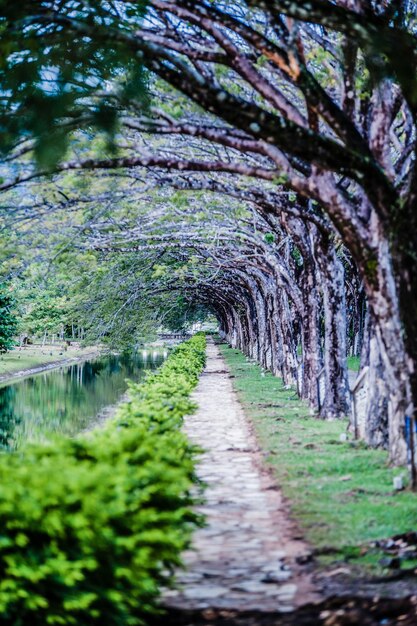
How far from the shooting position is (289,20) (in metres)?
8.29

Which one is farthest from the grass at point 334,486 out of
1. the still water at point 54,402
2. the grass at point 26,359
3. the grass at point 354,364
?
the grass at point 26,359

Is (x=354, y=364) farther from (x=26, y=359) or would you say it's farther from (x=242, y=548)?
(x=242, y=548)

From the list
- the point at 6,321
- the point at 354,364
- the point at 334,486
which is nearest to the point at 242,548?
the point at 334,486

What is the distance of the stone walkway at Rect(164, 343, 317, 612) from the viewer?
6172 millimetres

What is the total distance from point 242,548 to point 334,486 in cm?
286

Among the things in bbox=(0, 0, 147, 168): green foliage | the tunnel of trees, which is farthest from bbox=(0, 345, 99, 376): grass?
bbox=(0, 0, 147, 168): green foliage

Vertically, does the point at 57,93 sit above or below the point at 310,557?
above

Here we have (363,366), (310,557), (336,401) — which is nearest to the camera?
(310,557)

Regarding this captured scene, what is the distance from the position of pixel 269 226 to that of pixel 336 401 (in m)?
6.61

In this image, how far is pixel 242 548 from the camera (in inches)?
298

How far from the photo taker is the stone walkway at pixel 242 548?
6.17 meters

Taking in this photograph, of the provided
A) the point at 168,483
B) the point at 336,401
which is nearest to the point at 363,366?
the point at 336,401

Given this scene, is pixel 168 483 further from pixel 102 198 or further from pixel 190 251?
pixel 190 251

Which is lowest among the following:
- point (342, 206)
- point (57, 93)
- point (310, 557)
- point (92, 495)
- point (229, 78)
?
point (310, 557)
